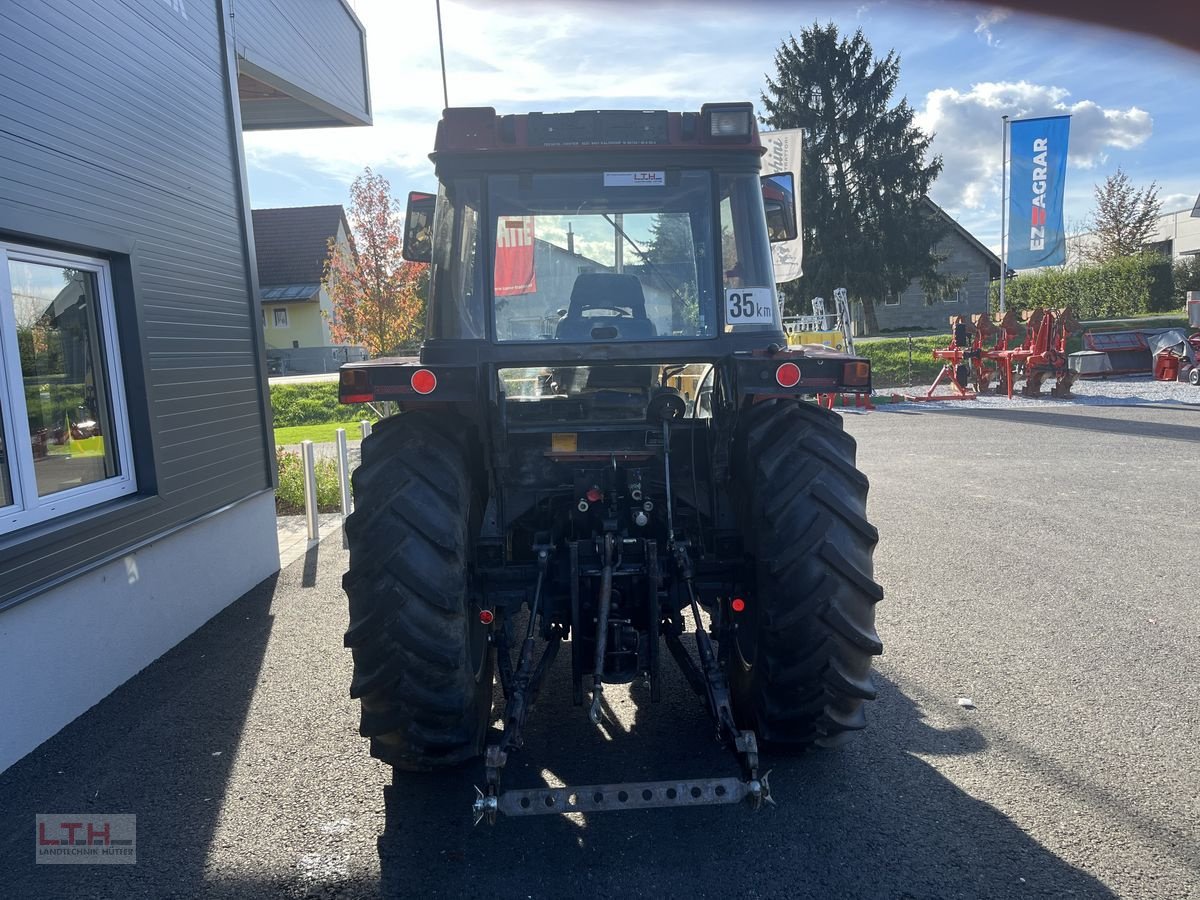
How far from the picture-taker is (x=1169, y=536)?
7234 mm

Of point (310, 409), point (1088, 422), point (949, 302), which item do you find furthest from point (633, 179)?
point (949, 302)

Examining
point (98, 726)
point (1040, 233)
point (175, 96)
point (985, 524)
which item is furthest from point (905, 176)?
point (98, 726)

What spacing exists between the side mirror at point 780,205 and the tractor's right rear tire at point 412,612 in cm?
199

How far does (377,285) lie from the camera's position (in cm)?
1836

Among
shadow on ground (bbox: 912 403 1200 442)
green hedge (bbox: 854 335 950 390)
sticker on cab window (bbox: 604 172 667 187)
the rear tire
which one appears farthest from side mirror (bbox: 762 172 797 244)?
green hedge (bbox: 854 335 950 390)

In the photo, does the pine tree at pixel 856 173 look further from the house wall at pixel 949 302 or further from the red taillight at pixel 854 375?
the red taillight at pixel 854 375

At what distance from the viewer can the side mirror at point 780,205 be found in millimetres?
4172

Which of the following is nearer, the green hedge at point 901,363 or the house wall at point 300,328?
the green hedge at point 901,363

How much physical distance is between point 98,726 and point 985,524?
703cm

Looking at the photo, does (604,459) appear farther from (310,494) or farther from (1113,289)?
(1113,289)

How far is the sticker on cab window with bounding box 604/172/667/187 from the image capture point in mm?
3834

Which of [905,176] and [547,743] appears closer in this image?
[547,743]

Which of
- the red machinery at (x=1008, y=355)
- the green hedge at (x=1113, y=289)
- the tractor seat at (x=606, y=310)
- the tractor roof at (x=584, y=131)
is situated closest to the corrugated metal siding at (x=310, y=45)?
the tractor roof at (x=584, y=131)

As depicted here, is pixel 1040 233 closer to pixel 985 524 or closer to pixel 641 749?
pixel 985 524
